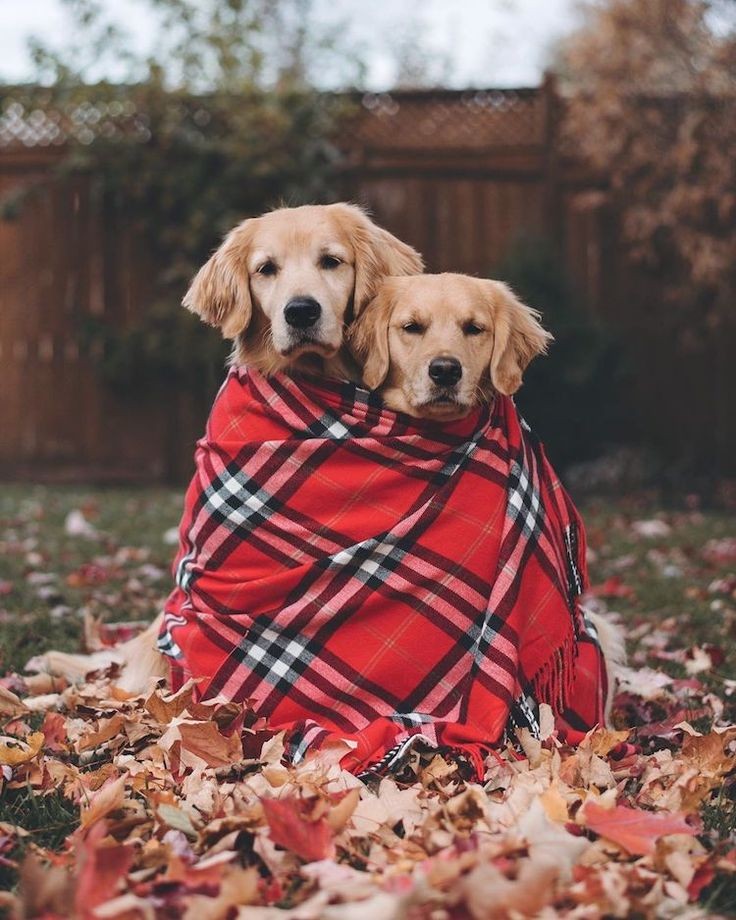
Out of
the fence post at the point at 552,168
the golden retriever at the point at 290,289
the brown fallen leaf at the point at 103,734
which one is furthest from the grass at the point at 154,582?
the fence post at the point at 552,168

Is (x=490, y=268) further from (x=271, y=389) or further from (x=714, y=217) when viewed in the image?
(x=271, y=389)

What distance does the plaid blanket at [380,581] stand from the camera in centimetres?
270

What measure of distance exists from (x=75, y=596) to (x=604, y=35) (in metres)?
6.68

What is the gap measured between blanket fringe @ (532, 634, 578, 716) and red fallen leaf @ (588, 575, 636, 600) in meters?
2.10

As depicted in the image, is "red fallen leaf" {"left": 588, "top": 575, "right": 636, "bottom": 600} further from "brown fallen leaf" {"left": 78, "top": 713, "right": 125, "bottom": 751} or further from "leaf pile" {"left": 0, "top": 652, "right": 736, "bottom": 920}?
"brown fallen leaf" {"left": 78, "top": 713, "right": 125, "bottom": 751}

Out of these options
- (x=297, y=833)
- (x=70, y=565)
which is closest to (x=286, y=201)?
(x=70, y=565)

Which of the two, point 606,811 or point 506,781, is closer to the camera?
point 606,811

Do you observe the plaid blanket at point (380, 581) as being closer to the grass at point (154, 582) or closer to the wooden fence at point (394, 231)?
the grass at point (154, 582)

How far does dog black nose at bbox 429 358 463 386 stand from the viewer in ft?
8.94

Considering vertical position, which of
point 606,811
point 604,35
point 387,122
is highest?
point 604,35

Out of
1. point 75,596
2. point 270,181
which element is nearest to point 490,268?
point 270,181

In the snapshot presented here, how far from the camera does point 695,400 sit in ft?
30.9

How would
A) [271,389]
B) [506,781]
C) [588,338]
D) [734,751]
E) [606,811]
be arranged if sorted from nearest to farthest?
[606,811] → [506,781] → [734,751] → [271,389] → [588,338]

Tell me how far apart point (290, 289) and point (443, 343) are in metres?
0.54
